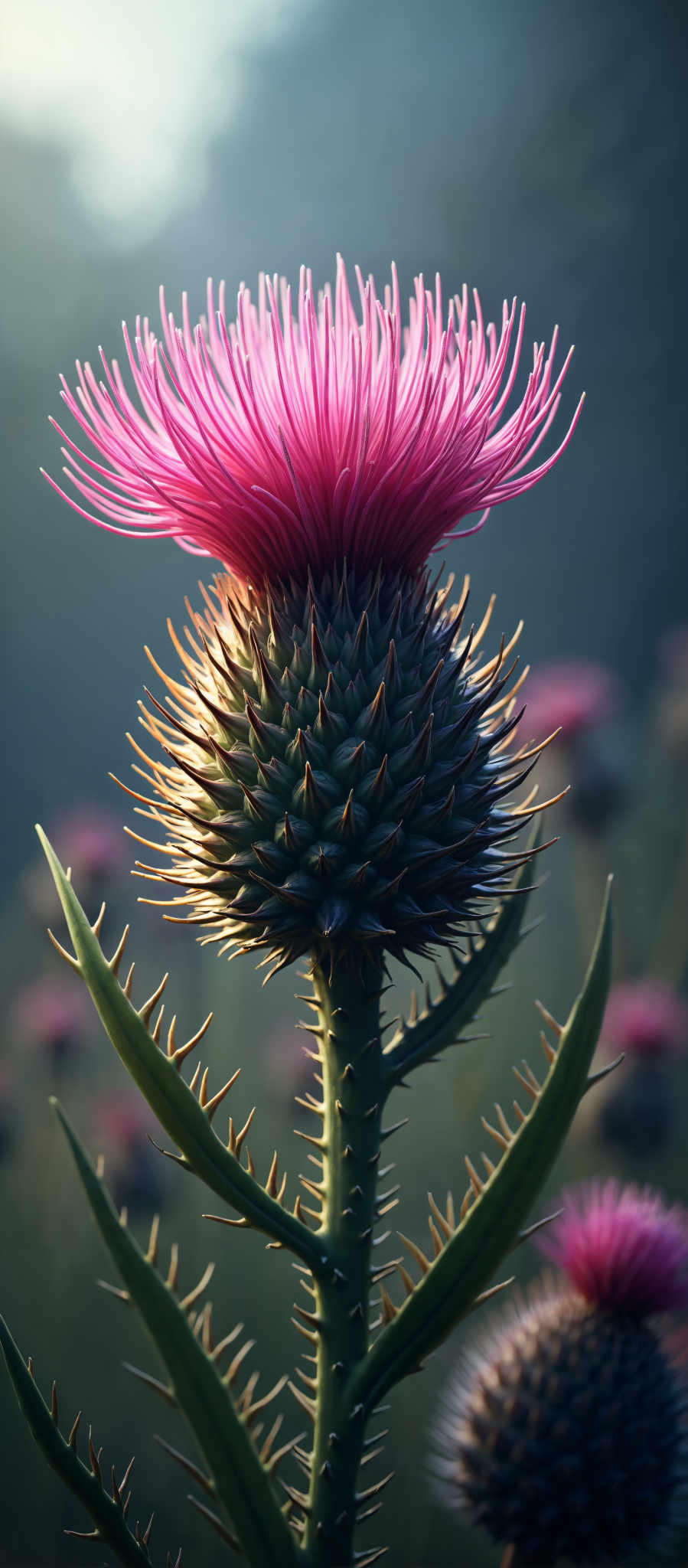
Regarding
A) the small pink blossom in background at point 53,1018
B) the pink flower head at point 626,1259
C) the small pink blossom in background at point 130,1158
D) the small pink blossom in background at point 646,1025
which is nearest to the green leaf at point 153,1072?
the pink flower head at point 626,1259

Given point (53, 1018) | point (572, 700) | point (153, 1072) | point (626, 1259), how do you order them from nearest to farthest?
point (153, 1072), point (626, 1259), point (53, 1018), point (572, 700)

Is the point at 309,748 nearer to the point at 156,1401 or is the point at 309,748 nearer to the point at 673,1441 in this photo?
the point at 673,1441

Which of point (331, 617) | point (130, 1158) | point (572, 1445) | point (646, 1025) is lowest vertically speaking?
point (572, 1445)

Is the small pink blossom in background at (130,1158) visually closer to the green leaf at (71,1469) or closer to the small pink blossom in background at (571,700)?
the small pink blossom in background at (571,700)

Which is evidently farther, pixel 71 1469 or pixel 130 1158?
pixel 130 1158

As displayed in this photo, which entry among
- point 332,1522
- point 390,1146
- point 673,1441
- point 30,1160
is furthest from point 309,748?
point 390,1146

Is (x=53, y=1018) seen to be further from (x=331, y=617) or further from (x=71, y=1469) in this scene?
(x=331, y=617)

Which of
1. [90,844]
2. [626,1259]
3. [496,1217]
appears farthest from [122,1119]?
[496,1217]
